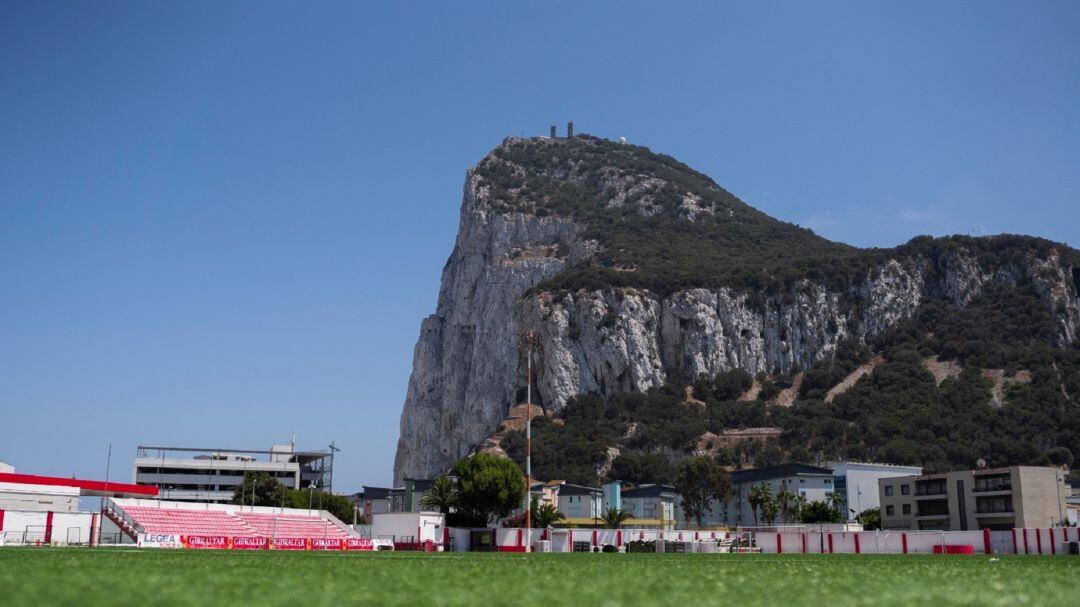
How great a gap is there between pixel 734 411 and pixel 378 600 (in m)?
179

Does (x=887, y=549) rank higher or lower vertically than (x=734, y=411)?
lower

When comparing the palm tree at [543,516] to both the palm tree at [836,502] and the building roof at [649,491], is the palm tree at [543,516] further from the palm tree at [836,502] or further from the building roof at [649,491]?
the building roof at [649,491]

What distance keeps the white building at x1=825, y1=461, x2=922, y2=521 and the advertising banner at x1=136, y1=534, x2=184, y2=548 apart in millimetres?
102901

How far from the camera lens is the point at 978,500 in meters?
108

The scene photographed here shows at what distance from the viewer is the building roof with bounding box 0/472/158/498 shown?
79.2 m

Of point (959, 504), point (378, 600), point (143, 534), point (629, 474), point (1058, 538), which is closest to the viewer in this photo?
point (378, 600)

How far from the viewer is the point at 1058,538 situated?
222 ft

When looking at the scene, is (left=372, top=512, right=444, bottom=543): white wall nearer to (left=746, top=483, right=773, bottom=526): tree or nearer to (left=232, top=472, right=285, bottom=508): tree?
(left=232, top=472, right=285, bottom=508): tree

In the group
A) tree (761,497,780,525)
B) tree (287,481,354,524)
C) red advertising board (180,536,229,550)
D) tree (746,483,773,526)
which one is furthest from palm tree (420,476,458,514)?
tree (761,497,780,525)

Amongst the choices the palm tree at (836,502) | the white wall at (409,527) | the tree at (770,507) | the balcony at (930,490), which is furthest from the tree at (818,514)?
the white wall at (409,527)

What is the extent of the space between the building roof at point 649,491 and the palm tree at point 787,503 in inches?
878

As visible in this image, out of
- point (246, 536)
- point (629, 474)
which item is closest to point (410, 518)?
point (246, 536)

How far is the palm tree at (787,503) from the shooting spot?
123 m

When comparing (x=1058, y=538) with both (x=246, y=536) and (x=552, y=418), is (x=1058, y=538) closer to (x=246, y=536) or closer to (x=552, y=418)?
(x=246, y=536)
